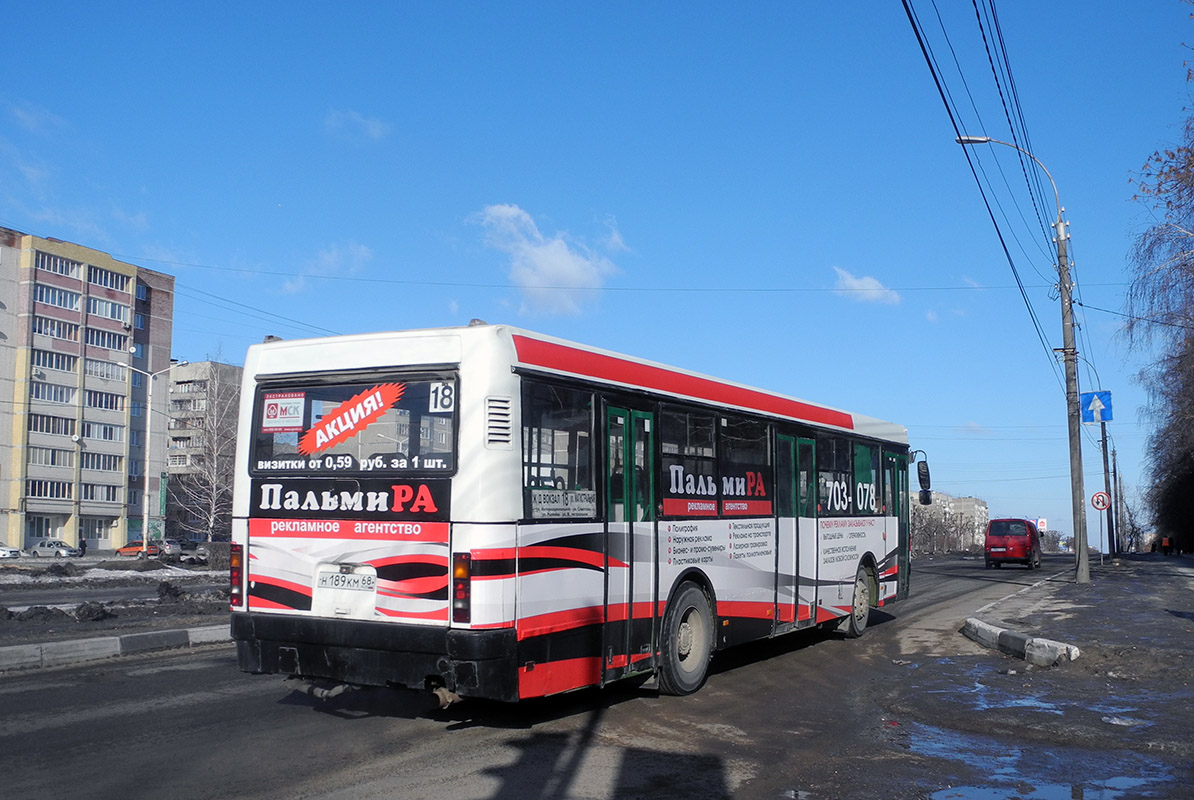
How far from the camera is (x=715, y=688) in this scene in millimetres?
10188

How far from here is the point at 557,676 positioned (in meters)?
7.69

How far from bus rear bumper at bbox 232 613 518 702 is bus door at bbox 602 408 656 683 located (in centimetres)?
141

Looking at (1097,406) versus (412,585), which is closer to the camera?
(412,585)

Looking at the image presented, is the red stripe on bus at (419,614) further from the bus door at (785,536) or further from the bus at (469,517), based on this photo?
the bus door at (785,536)

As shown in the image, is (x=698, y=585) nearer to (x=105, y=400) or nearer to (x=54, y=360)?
(x=54, y=360)

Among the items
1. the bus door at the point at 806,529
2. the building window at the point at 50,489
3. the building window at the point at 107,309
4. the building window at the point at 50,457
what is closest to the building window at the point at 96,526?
the building window at the point at 50,489

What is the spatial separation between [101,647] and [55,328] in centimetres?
8134

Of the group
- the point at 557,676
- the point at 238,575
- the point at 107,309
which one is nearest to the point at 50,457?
the point at 107,309

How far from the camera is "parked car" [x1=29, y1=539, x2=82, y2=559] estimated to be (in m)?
70.7

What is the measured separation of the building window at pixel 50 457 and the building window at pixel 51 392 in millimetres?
4095

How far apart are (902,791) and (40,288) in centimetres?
8869

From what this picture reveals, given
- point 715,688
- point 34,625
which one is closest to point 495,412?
point 715,688

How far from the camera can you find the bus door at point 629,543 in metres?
8.41

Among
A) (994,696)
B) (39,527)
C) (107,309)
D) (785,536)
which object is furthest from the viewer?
(107,309)
